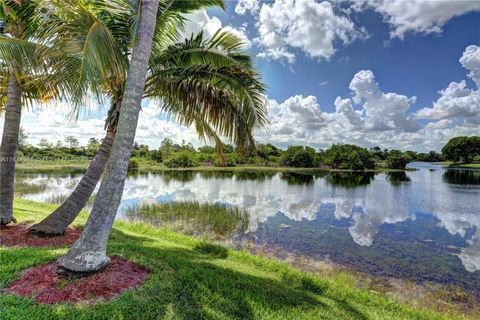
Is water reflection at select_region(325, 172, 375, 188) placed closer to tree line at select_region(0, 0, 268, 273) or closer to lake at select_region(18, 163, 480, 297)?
lake at select_region(18, 163, 480, 297)

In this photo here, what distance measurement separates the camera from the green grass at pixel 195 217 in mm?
11859

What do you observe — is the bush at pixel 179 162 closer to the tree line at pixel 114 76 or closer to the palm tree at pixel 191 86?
the tree line at pixel 114 76

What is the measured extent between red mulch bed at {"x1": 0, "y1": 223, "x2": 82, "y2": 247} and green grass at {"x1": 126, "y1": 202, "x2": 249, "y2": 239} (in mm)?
5613

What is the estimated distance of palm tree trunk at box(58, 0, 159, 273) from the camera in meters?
3.89

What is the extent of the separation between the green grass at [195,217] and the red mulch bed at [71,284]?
22.9ft

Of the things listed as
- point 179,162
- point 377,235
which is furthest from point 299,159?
point 377,235

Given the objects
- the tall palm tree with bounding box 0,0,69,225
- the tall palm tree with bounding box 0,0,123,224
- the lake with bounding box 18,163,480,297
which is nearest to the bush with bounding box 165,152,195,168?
the lake with bounding box 18,163,480,297

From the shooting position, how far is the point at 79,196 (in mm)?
6273

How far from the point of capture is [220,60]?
661 centimetres

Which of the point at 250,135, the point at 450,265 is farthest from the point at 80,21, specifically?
the point at 450,265

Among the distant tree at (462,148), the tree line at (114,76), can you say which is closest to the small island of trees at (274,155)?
the distant tree at (462,148)

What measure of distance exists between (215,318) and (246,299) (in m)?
0.82

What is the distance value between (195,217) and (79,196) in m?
8.32

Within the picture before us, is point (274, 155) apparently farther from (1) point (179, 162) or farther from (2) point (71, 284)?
(2) point (71, 284)
